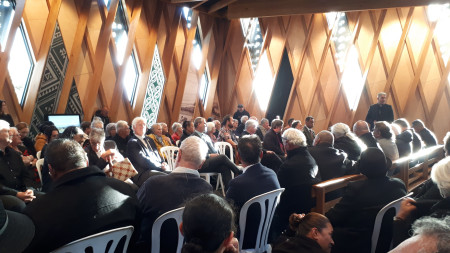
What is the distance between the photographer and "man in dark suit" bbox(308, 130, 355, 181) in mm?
3861

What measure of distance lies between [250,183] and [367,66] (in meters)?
8.42

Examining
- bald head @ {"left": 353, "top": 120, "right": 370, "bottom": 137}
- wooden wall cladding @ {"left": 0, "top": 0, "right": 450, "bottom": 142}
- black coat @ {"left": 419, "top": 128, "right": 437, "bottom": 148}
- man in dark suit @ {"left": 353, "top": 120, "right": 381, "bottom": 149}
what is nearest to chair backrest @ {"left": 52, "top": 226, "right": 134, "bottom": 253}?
man in dark suit @ {"left": 353, "top": 120, "right": 381, "bottom": 149}

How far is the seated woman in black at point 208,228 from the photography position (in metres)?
1.39

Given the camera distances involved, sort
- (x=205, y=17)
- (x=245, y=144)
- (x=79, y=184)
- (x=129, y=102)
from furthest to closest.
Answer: (x=205, y=17) → (x=129, y=102) → (x=245, y=144) → (x=79, y=184)

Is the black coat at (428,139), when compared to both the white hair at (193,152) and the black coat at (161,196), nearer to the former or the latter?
the white hair at (193,152)

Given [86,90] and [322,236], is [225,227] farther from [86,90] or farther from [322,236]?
[86,90]

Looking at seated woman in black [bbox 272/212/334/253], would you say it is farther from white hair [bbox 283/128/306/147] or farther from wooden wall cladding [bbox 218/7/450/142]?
wooden wall cladding [bbox 218/7/450/142]

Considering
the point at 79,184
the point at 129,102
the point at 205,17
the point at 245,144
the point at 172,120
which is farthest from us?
the point at 205,17

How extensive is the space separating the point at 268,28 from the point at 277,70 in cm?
119

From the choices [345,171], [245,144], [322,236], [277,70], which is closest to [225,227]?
[322,236]

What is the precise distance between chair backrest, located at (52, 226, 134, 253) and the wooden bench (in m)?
2.94

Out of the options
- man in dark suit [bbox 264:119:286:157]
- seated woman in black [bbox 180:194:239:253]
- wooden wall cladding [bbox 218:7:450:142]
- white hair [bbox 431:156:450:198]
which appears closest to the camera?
seated woman in black [bbox 180:194:239:253]

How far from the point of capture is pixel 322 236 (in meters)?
2.00

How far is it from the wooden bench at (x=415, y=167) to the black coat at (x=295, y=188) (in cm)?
107
